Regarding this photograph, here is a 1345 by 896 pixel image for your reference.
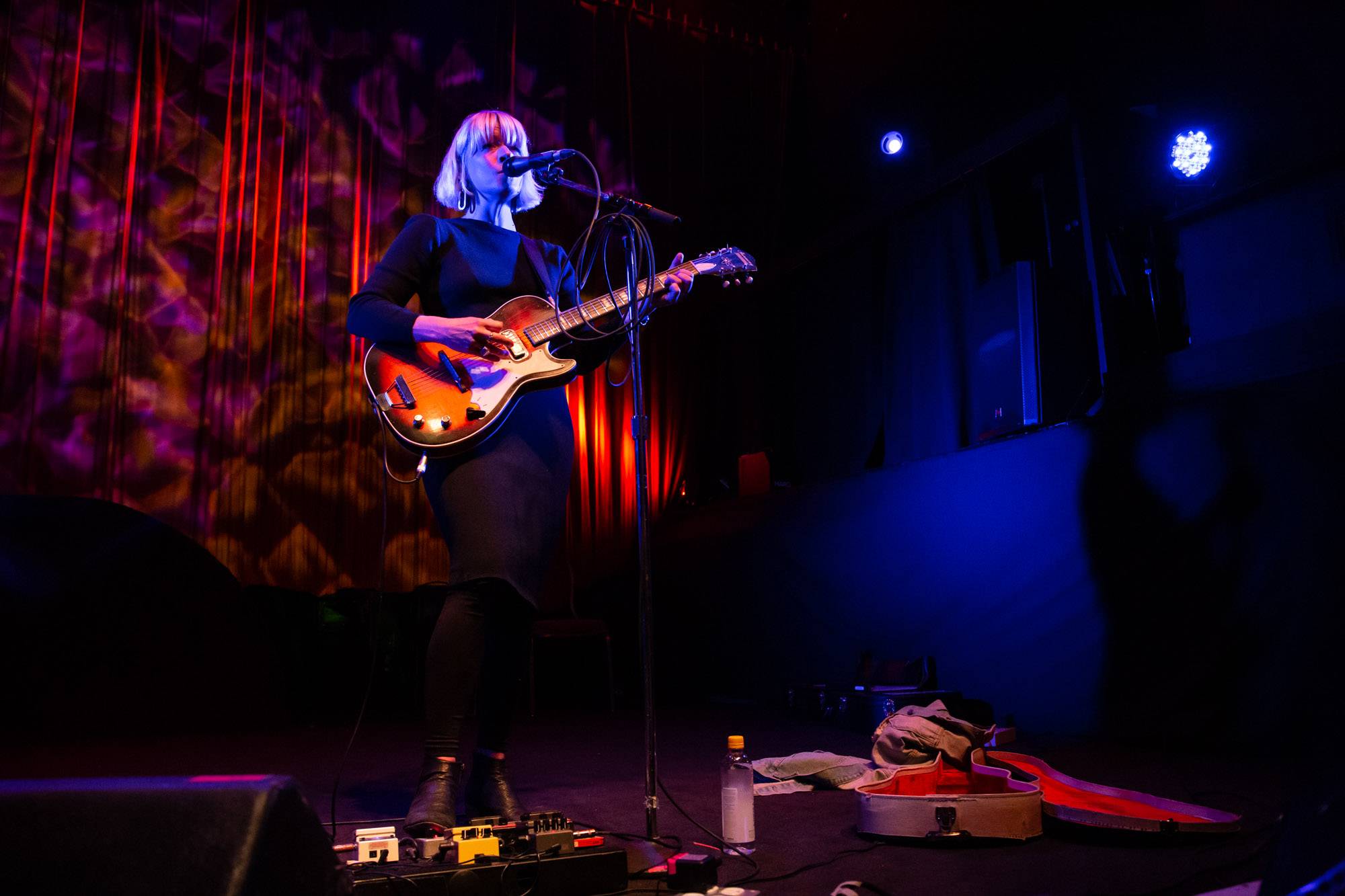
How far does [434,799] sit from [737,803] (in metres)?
0.65

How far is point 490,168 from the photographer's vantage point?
2346 millimetres

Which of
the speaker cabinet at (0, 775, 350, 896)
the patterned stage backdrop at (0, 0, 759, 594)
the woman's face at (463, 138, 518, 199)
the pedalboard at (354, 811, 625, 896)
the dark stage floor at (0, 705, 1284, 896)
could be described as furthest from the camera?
the patterned stage backdrop at (0, 0, 759, 594)

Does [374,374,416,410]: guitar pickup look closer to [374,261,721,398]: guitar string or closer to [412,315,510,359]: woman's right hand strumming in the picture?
[374,261,721,398]: guitar string

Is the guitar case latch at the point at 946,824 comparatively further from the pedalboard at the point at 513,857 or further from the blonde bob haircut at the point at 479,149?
the blonde bob haircut at the point at 479,149

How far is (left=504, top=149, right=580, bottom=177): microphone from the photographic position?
2146 mm

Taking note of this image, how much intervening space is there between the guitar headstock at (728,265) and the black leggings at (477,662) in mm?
991

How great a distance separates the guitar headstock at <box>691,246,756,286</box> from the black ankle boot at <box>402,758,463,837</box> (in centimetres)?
136

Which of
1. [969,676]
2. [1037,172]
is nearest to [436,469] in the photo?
[969,676]

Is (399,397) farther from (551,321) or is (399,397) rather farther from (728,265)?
(728,265)

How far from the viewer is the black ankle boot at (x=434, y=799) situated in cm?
187

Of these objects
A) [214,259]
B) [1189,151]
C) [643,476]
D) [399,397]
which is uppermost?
[1189,151]

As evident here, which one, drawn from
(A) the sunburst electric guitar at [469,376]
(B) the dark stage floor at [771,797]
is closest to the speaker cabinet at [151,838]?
(B) the dark stage floor at [771,797]

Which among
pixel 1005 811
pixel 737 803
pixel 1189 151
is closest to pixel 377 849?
pixel 737 803

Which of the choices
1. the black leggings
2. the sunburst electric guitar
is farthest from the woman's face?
the black leggings
